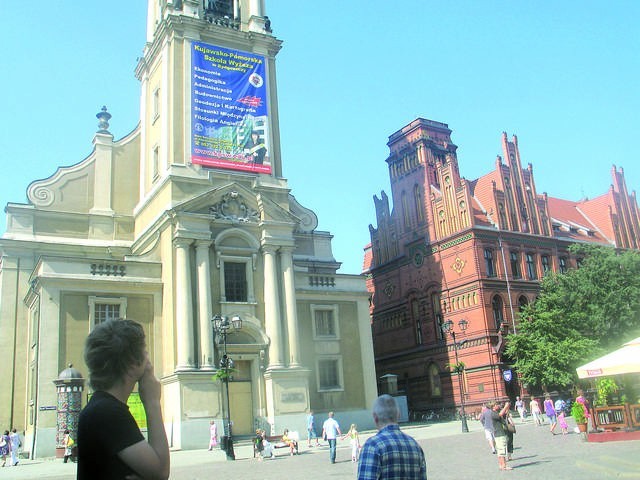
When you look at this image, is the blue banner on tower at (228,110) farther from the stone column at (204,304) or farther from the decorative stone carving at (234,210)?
the stone column at (204,304)

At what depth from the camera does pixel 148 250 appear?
3744 centimetres

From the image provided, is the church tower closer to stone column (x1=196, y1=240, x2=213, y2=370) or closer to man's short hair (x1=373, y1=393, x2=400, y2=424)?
stone column (x1=196, y1=240, x2=213, y2=370)

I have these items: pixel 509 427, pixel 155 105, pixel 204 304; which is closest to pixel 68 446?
pixel 204 304

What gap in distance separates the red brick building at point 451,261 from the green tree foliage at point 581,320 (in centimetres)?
337

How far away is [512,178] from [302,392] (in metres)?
28.6

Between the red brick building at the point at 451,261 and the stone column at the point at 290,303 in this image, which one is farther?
the red brick building at the point at 451,261

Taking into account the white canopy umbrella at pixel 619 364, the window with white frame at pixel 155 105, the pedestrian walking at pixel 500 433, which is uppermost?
the window with white frame at pixel 155 105

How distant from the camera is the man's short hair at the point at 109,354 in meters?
3.50

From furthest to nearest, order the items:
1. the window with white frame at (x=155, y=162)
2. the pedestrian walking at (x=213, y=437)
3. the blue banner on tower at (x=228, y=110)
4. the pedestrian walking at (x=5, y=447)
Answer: the window with white frame at (x=155, y=162) → the blue banner on tower at (x=228, y=110) → the pedestrian walking at (x=213, y=437) → the pedestrian walking at (x=5, y=447)

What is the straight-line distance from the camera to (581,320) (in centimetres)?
4406

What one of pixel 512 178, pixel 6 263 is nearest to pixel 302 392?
pixel 6 263

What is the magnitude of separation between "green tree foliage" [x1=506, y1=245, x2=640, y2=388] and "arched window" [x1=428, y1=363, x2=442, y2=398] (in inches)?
303

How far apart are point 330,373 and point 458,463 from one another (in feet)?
69.0

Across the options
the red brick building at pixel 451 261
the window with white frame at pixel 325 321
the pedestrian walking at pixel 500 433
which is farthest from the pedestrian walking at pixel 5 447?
the red brick building at pixel 451 261
